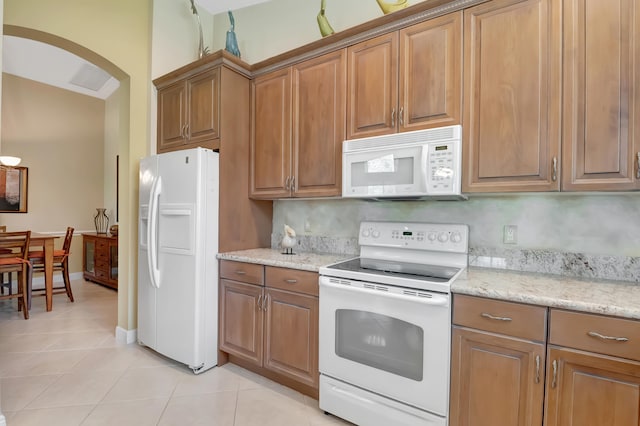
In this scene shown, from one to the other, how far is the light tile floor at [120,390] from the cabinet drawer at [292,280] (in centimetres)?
74

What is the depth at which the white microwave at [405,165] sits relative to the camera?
1.76m

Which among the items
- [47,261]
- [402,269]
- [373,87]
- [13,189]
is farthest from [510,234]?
[13,189]

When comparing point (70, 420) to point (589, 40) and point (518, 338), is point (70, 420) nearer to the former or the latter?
point (518, 338)

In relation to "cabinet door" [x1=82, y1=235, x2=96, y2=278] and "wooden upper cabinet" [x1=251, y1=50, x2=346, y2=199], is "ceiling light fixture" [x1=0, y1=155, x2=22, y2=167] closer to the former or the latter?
"cabinet door" [x1=82, y1=235, x2=96, y2=278]

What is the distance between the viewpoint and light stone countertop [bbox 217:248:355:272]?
6.80 ft

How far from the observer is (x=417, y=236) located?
212 centimetres

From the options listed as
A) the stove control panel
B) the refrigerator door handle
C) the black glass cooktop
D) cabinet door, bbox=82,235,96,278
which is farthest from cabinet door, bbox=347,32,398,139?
cabinet door, bbox=82,235,96,278

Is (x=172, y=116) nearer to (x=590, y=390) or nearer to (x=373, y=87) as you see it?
(x=373, y=87)

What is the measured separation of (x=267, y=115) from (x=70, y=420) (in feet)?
7.79

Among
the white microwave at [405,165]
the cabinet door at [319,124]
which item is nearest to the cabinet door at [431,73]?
the white microwave at [405,165]

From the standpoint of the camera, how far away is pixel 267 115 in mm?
2590

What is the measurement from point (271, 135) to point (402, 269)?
148 centimetres

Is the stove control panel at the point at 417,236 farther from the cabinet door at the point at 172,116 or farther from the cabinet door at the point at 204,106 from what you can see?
the cabinet door at the point at 172,116

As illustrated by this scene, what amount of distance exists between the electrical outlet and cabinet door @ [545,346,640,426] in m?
0.75
